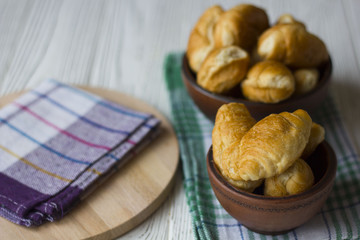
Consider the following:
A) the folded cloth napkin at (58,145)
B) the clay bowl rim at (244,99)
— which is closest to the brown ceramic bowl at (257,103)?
the clay bowl rim at (244,99)

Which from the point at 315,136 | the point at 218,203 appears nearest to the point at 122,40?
the point at 218,203

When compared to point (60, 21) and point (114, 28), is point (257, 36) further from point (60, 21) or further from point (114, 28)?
point (60, 21)

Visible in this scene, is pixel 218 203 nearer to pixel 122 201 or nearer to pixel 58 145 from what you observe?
pixel 122 201

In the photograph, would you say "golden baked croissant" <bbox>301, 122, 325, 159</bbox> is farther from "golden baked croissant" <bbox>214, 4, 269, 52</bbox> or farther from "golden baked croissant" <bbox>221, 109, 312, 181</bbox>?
"golden baked croissant" <bbox>214, 4, 269, 52</bbox>

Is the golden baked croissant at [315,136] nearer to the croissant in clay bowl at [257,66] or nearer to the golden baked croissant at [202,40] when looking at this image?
the croissant in clay bowl at [257,66]

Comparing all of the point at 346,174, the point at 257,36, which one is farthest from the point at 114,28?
the point at 346,174

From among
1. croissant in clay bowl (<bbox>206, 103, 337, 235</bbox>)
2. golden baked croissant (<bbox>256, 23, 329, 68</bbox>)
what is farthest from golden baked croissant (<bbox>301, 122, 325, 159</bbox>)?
golden baked croissant (<bbox>256, 23, 329, 68</bbox>)
